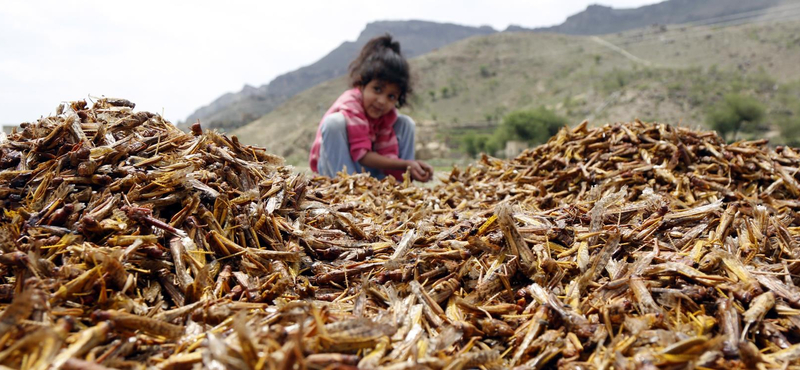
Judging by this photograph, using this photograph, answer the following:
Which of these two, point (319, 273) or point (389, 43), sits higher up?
point (389, 43)

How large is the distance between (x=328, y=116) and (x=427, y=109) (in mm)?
39079

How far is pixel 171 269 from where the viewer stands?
4.31 ft

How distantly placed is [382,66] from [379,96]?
11.7 inches

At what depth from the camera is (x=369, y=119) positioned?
15.4 ft

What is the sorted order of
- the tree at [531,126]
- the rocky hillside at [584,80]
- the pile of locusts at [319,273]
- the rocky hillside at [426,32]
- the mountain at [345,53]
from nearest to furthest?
the pile of locusts at [319,273]
the rocky hillside at [584,80]
the tree at [531,126]
the rocky hillside at [426,32]
the mountain at [345,53]

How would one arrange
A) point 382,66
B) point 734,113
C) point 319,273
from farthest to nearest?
point 734,113
point 382,66
point 319,273

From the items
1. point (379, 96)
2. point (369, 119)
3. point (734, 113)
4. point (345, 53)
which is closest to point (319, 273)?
point (379, 96)

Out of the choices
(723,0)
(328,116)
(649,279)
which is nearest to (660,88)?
(328,116)

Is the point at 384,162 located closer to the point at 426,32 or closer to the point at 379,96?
the point at 379,96

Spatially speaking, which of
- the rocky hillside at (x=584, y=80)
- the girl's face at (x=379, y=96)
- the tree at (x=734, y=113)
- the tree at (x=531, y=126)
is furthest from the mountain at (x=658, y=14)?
the girl's face at (x=379, y=96)

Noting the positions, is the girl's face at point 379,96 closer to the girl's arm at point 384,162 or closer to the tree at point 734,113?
the girl's arm at point 384,162

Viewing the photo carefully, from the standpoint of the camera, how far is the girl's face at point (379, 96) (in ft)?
14.5

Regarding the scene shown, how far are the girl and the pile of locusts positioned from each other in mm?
2311

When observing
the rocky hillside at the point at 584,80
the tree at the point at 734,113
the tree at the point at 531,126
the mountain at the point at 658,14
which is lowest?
the tree at the point at 734,113
